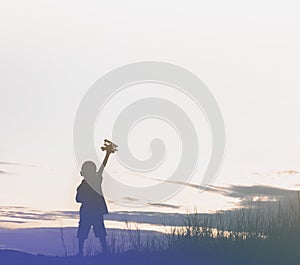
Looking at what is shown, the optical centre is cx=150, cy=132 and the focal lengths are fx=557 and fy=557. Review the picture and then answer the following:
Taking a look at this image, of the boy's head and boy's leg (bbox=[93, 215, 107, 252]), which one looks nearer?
the boy's head

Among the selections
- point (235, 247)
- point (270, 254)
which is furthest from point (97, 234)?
point (270, 254)

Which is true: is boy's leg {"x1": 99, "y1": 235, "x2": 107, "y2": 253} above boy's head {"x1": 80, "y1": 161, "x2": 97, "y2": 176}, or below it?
below

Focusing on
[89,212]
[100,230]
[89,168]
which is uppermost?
[89,168]

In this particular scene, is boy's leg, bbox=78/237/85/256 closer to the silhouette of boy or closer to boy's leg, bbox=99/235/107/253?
the silhouette of boy

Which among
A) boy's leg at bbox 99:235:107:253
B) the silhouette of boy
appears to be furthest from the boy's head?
boy's leg at bbox 99:235:107:253

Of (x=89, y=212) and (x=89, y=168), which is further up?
(x=89, y=168)

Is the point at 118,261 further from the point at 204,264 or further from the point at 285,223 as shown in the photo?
the point at 285,223

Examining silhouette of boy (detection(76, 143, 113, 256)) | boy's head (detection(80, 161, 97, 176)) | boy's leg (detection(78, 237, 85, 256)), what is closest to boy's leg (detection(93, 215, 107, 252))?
silhouette of boy (detection(76, 143, 113, 256))

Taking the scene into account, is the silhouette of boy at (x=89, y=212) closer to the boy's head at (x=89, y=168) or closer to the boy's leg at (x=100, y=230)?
the boy's leg at (x=100, y=230)

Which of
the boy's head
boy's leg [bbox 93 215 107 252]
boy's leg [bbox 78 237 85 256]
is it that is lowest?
boy's leg [bbox 78 237 85 256]

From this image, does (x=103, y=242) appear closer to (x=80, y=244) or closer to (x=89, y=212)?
(x=80, y=244)

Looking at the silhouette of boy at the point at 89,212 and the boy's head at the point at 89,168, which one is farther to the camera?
the silhouette of boy at the point at 89,212

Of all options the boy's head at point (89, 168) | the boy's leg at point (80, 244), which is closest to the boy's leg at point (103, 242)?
the boy's leg at point (80, 244)

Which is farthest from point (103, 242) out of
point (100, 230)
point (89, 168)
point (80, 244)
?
point (89, 168)
